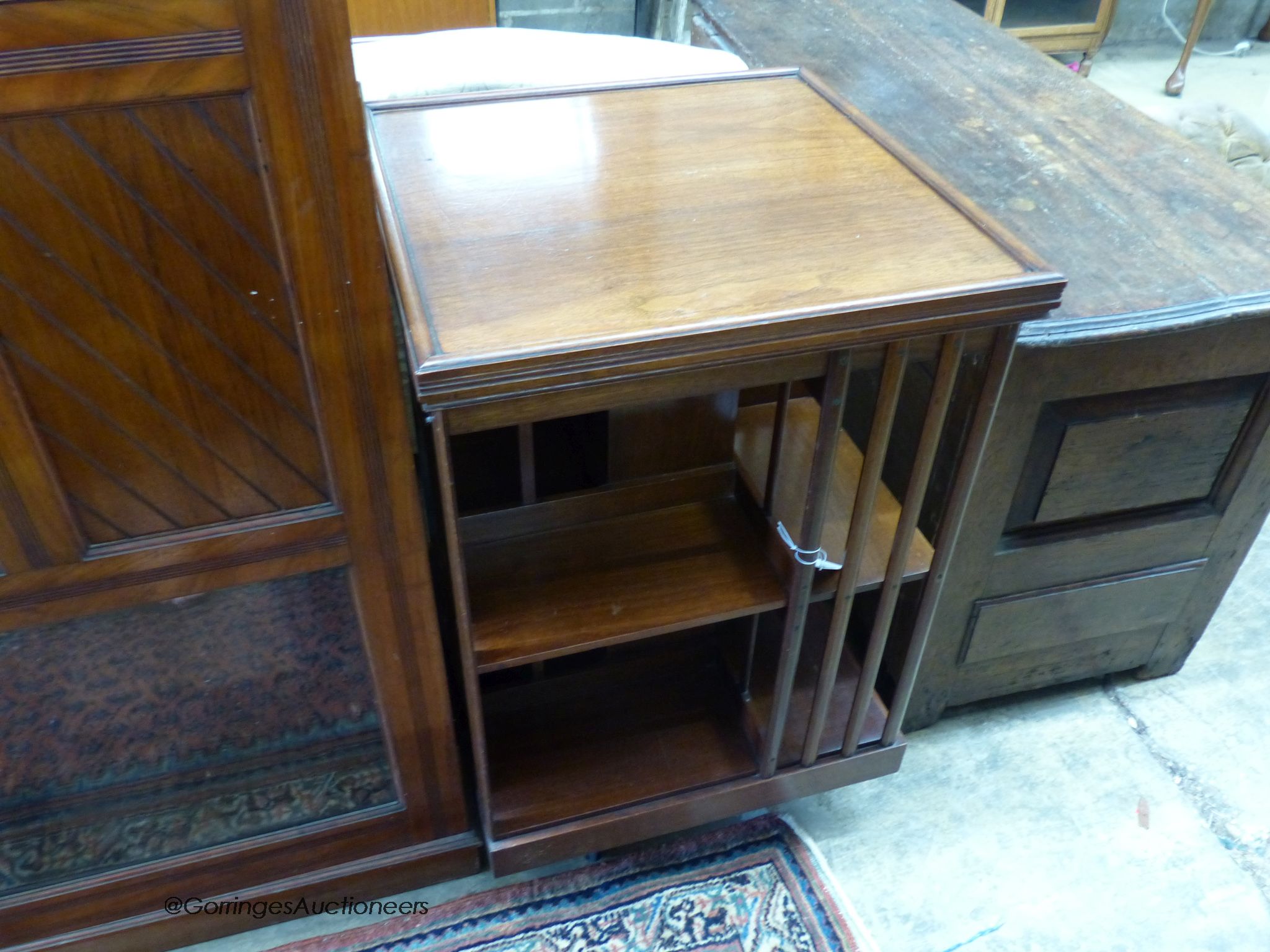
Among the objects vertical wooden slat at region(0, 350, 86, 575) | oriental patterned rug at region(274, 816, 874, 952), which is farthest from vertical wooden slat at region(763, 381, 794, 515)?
vertical wooden slat at region(0, 350, 86, 575)

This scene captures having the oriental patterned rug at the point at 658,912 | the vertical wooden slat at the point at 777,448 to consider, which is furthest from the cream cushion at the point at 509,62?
the oriental patterned rug at the point at 658,912

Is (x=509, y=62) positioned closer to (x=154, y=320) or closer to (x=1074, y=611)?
(x=154, y=320)

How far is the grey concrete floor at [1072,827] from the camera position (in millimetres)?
1278

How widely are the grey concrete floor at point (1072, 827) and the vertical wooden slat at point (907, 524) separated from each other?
212 mm

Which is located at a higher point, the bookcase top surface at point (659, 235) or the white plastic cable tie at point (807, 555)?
the bookcase top surface at point (659, 235)

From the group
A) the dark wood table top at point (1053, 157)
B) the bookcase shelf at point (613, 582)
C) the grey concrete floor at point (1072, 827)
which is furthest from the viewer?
the grey concrete floor at point (1072, 827)

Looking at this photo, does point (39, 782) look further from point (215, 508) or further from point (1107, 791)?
point (1107, 791)

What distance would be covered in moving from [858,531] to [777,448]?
14cm

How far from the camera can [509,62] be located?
146cm

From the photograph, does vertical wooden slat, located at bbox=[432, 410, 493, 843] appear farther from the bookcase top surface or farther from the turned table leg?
the turned table leg

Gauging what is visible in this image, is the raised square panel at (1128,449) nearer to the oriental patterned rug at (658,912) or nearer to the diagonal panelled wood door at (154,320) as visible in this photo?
the oriental patterned rug at (658,912)

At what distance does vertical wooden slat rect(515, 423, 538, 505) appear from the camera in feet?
3.58

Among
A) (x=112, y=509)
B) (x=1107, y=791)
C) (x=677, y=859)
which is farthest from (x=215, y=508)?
(x=1107, y=791)

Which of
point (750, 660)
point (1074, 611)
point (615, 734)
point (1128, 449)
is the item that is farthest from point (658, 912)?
point (1128, 449)
